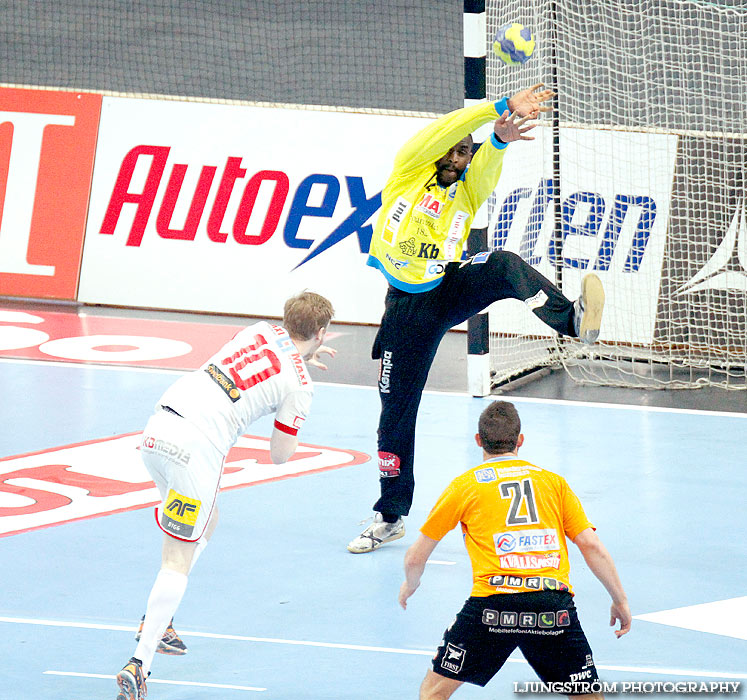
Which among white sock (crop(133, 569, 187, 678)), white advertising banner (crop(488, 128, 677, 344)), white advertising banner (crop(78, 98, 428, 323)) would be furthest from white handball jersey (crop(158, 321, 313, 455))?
white advertising banner (crop(78, 98, 428, 323))

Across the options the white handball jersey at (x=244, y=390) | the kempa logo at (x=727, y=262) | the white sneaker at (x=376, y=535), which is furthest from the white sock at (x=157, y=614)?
the kempa logo at (x=727, y=262)

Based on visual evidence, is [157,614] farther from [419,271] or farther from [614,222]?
[614,222]

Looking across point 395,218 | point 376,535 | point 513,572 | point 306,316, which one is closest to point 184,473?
point 306,316

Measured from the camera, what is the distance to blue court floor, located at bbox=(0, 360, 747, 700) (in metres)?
5.41

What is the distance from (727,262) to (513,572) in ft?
27.0

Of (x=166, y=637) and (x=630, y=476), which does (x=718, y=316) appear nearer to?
(x=630, y=476)

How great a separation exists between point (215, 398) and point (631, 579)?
2682mm

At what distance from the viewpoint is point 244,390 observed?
5.31 meters

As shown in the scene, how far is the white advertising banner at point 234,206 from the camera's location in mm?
13266

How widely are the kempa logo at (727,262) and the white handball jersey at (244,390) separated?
736cm

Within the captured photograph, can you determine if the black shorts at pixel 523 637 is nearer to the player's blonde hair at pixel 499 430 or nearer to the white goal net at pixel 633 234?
the player's blonde hair at pixel 499 430

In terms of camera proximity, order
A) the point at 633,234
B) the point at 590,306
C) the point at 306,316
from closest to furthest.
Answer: the point at 306,316, the point at 590,306, the point at 633,234

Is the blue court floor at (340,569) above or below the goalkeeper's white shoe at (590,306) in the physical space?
below

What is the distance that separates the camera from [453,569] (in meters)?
6.89
